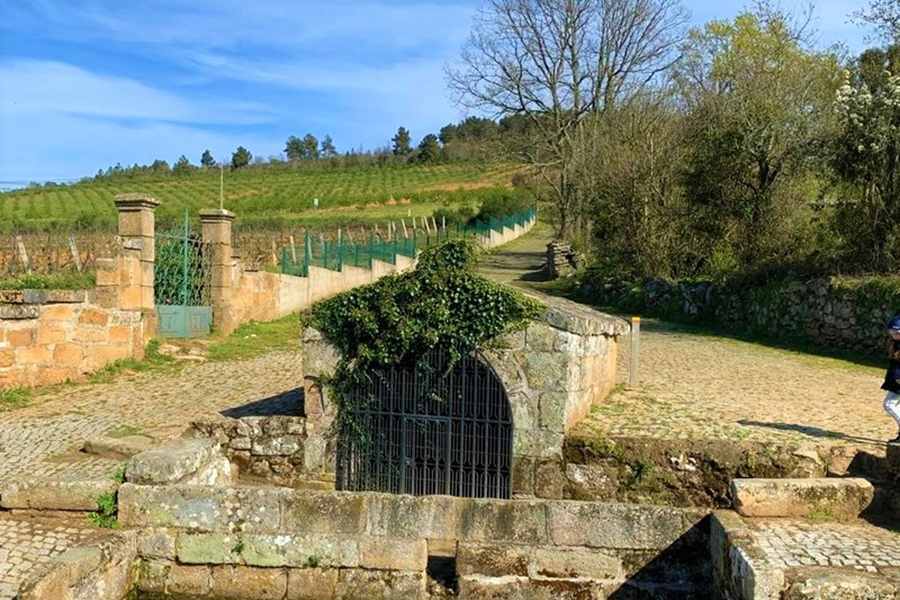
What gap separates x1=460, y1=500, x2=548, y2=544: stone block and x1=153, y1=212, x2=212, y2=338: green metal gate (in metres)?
10.5

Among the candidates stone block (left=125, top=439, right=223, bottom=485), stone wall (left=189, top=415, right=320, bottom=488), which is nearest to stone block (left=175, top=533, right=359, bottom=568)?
stone block (left=125, top=439, right=223, bottom=485)

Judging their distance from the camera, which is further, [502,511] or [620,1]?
[620,1]

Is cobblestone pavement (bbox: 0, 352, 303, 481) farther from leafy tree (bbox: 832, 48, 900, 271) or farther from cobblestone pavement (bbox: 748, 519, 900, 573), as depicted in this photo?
leafy tree (bbox: 832, 48, 900, 271)

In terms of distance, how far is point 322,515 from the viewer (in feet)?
20.8

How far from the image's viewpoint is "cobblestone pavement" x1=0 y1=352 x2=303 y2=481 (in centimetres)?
825

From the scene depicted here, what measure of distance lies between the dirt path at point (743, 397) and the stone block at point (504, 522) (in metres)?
2.36

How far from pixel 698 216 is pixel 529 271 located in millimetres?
12176

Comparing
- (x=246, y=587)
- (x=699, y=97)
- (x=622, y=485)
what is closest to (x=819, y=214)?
(x=699, y=97)

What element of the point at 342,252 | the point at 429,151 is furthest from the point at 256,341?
the point at 429,151

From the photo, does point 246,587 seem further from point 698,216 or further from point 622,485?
point 698,216

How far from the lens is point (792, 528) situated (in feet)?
19.6

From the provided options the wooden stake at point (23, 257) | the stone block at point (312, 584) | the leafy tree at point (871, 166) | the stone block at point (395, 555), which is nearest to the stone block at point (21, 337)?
the stone block at point (312, 584)

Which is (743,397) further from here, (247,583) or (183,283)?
(183,283)

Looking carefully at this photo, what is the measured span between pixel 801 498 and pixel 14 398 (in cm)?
994
